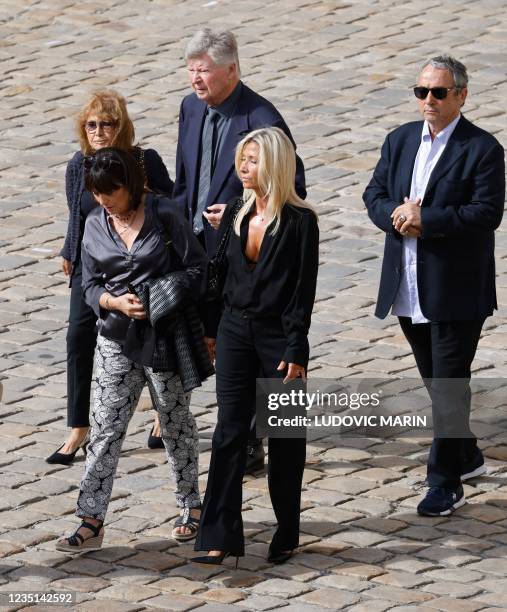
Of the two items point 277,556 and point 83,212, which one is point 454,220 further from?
Answer: point 83,212

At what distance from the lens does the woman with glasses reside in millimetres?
8500

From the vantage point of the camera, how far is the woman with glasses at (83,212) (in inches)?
335

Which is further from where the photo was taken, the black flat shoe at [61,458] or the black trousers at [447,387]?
the black flat shoe at [61,458]

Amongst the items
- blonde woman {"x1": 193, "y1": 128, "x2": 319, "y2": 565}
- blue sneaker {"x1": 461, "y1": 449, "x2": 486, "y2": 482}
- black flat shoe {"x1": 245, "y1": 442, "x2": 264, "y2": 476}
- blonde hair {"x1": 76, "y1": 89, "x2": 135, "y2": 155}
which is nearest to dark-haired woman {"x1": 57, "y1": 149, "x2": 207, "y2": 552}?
blonde woman {"x1": 193, "y1": 128, "x2": 319, "y2": 565}

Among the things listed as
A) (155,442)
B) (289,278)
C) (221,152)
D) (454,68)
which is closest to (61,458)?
(155,442)

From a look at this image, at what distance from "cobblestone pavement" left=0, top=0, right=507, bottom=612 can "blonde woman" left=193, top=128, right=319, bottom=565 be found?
27 centimetres

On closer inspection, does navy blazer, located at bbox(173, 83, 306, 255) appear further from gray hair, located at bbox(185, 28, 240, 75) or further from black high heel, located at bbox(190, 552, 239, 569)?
black high heel, located at bbox(190, 552, 239, 569)

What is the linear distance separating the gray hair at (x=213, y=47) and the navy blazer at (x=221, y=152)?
0.82ft

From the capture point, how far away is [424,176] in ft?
27.2

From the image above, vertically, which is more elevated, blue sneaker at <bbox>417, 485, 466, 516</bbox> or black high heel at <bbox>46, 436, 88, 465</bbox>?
black high heel at <bbox>46, 436, 88, 465</bbox>

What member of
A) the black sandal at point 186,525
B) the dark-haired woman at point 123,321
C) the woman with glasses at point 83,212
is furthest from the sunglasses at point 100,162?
the black sandal at point 186,525

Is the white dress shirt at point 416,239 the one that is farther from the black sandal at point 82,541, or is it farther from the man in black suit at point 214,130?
the black sandal at point 82,541

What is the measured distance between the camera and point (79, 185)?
28.8 ft

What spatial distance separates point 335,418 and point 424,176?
6.02 feet
